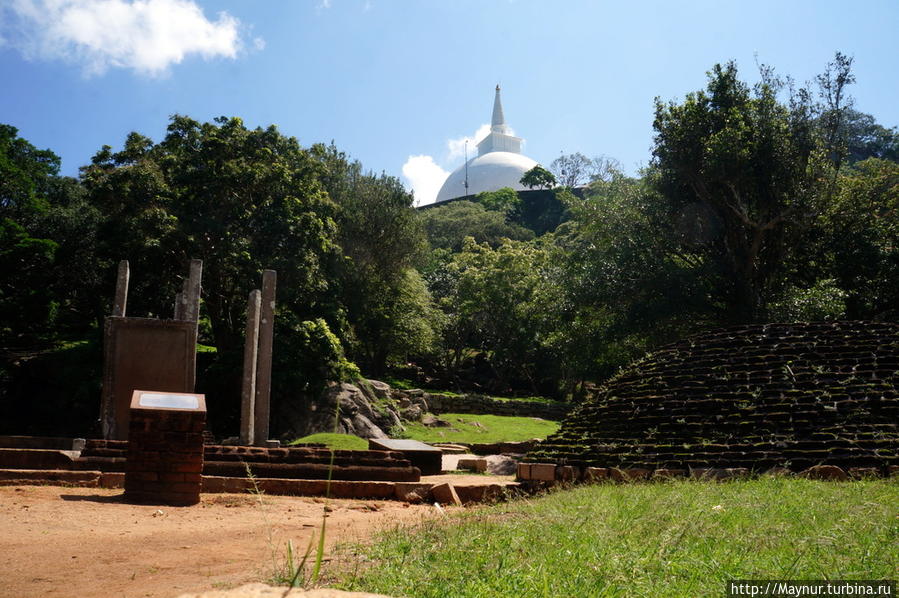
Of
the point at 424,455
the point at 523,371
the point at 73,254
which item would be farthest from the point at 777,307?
the point at 73,254

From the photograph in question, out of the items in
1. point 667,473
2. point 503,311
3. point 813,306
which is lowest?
point 667,473

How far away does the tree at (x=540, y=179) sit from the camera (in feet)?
201

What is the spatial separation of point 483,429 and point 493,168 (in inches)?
2024

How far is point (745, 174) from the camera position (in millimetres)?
19109

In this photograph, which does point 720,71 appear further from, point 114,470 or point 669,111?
point 114,470

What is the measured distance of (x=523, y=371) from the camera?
34.1 m

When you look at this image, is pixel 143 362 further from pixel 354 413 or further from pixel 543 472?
pixel 354 413

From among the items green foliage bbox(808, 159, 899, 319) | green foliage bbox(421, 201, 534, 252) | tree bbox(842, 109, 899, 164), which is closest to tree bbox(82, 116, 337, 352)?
green foliage bbox(808, 159, 899, 319)

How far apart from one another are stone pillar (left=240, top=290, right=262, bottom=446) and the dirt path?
220 inches

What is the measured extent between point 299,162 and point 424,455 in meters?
14.3

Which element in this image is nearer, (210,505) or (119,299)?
(210,505)

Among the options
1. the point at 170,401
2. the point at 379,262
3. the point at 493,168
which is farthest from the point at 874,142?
the point at 170,401

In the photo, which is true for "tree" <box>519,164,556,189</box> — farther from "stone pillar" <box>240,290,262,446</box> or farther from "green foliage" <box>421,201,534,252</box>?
"stone pillar" <box>240,290,262,446</box>

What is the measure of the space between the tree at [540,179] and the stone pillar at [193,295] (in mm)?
49228
